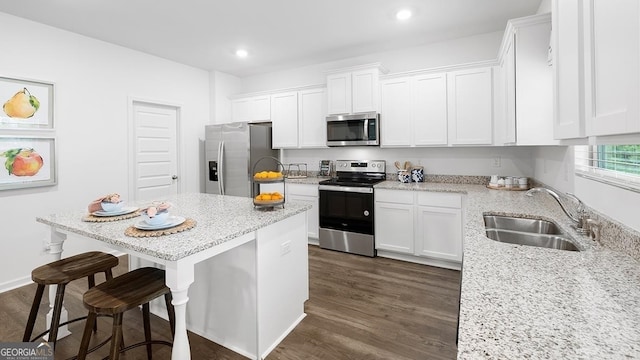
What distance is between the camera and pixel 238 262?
185cm

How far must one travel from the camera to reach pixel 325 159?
178 inches

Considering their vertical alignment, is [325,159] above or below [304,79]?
below

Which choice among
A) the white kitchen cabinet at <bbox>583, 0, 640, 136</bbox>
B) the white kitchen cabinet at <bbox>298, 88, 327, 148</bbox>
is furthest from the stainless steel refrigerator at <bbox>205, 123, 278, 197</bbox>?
the white kitchen cabinet at <bbox>583, 0, 640, 136</bbox>

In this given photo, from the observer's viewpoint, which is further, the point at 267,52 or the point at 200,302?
the point at 267,52

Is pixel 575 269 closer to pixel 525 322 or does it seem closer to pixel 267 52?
pixel 525 322

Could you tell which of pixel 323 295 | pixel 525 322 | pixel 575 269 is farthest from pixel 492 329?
pixel 323 295

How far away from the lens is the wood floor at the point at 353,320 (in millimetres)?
1909

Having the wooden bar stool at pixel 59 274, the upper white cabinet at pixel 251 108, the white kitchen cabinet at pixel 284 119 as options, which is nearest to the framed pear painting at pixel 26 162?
the wooden bar stool at pixel 59 274

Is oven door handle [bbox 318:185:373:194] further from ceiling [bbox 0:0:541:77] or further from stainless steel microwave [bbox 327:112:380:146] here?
ceiling [bbox 0:0:541:77]

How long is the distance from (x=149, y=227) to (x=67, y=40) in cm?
312

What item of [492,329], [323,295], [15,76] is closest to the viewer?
[492,329]

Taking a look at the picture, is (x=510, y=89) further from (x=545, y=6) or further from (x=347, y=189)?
(x=347, y=189)

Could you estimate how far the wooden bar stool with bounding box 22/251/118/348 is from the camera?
A: 1688mm

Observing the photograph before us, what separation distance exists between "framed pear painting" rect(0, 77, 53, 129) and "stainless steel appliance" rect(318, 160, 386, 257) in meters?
3.12
